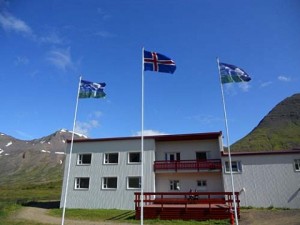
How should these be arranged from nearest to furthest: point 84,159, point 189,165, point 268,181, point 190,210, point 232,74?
point 232,74 → point 190,210 → point 268,181 → point 189,165 → point 84,159

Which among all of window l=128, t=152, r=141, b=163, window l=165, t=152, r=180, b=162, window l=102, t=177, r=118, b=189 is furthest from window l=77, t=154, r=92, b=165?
window l=165, t=152, r=180, b=162

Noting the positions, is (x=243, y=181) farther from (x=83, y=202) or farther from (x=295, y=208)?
(x=83, y=202)

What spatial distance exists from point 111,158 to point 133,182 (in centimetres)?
417

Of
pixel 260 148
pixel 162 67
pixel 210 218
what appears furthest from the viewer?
pixel 260 148

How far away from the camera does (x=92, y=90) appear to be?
1922 centimetres

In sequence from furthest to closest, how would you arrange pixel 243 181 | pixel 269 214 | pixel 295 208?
pixel 243 181 < pixel 295 208 < pixel 269 214

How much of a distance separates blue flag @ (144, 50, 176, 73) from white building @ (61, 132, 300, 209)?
1604 cm

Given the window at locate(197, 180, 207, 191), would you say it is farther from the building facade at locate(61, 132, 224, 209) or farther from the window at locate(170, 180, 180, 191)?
the window at locate(170, 180, 180, 191)

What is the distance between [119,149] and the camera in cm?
3297

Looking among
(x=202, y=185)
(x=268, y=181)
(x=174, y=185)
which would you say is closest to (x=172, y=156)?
(x=174, y=185)

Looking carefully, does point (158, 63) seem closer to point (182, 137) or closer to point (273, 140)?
point (182, 137)

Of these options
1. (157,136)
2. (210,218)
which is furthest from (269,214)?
(157,136)

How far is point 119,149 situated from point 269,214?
17.7 metres

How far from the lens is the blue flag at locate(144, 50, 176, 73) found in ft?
55.8
